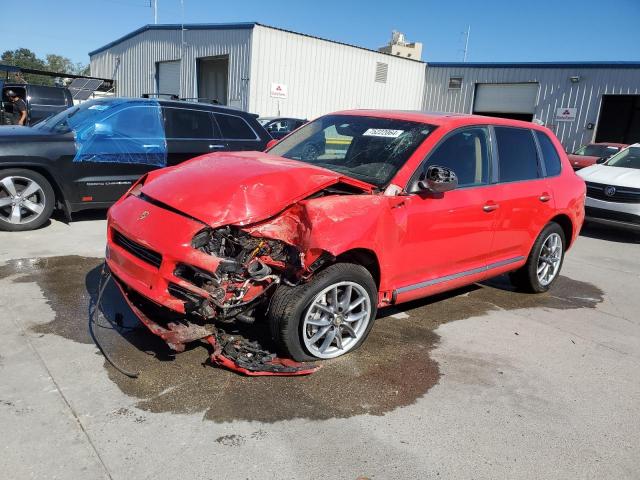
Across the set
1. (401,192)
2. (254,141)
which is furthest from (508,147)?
(254,141)

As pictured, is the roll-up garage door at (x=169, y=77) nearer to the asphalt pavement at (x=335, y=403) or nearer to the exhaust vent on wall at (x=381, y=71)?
the exhaust vent on wall at (x=381, y=71)

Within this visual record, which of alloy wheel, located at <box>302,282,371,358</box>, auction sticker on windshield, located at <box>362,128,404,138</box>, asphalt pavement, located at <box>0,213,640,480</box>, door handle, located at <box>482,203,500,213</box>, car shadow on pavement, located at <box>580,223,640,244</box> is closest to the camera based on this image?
asphalt pavement, located at <box>0,213,640,480</box>

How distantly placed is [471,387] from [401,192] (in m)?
1.42

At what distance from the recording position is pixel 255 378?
3.35m

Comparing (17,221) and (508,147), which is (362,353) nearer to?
(508,147)

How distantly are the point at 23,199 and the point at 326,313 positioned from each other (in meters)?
4.80

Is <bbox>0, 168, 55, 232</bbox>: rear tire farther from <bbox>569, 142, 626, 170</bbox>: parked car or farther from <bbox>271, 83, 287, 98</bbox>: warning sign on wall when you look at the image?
<bbox>271, 83, 287, 98</bbox>: warning sign on wall

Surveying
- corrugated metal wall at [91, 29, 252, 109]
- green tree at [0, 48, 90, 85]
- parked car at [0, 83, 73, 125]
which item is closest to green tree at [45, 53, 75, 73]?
green tree at [0, 48, 90, 85]

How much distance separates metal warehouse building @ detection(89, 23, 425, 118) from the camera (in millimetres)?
20797

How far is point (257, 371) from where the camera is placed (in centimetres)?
334

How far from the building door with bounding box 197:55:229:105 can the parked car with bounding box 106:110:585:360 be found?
2122cm

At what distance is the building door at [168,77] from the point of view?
80.8ft

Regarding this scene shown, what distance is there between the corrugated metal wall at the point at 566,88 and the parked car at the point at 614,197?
13.9 meters

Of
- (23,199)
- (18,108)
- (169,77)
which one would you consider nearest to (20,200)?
(23,199)
